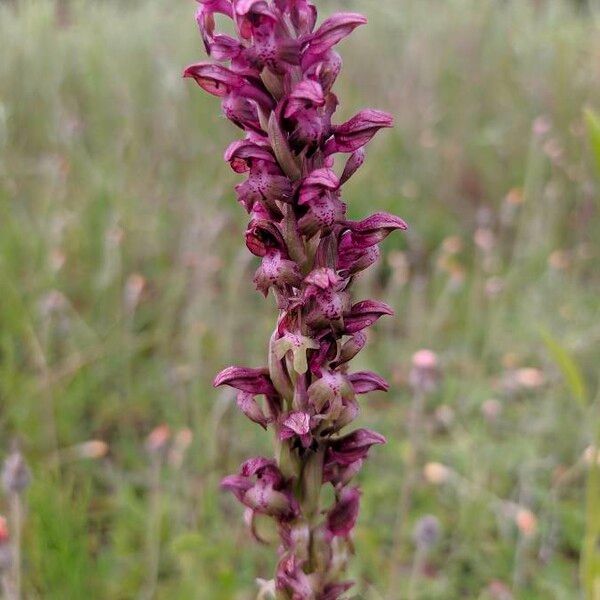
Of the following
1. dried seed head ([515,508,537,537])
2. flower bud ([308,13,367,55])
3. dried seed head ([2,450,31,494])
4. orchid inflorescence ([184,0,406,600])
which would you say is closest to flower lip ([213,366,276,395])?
orchid inflorescence ([184,0,406,600])

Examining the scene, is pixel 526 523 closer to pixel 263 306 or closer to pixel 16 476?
pixel 16 476

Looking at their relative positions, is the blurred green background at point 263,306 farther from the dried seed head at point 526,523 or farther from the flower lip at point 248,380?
the flower lip at point 248,380

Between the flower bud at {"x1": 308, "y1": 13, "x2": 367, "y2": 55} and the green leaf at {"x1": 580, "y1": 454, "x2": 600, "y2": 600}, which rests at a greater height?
the flower bud at {"x1": 308, "y1": 13, "x2": 367, "y2": 55}

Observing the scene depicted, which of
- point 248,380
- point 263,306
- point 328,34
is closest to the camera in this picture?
point 328,34

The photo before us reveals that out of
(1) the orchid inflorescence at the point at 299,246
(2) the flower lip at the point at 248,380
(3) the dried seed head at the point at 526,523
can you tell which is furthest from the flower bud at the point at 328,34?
(3) the dried seed head at the point at 526,523

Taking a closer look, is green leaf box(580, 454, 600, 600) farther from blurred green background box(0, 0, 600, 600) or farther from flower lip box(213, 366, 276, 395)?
flower lip box(213, 366, 276, 395)

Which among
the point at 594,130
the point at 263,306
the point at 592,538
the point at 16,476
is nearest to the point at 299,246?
the point at 594,130

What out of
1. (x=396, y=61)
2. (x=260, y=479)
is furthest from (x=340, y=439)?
(x=396, y=61)
